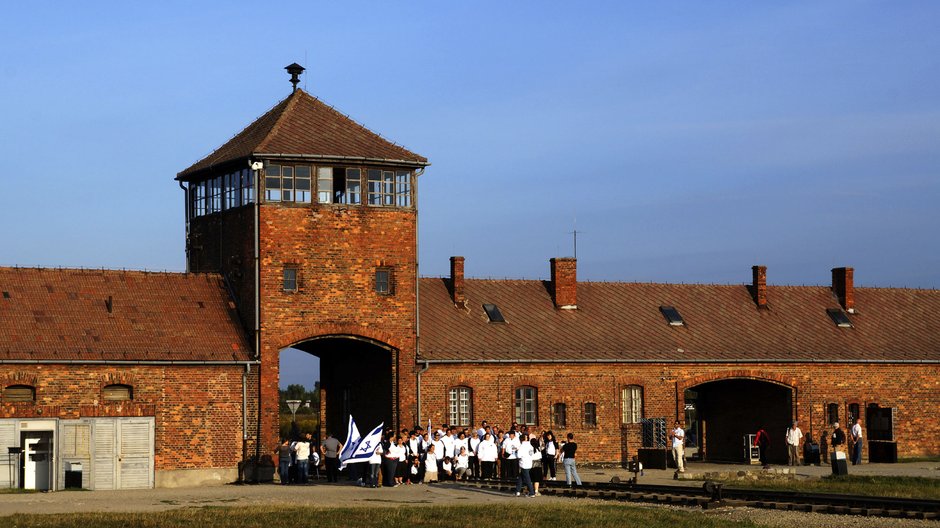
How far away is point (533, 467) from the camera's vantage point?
34.5 meters

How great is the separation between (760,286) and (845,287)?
3525 millimetres

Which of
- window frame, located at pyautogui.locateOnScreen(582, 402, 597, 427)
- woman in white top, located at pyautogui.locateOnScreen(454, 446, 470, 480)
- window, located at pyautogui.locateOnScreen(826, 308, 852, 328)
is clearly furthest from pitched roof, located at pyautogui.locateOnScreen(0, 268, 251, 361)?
window, located at pyautogui.locateOnScreen(826, 308, 852, 328)

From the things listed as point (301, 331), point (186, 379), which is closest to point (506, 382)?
point (301, 331)

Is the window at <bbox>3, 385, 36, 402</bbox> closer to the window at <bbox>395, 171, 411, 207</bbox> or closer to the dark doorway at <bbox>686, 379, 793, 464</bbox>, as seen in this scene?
the window at <bbox>395, 171, 411, 207</bbox>

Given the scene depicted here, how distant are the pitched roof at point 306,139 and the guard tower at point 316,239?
4cm

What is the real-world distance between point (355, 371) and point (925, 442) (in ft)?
66.8

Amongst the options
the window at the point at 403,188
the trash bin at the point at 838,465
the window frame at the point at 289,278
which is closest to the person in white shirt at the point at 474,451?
the window frame at the point at 289,278

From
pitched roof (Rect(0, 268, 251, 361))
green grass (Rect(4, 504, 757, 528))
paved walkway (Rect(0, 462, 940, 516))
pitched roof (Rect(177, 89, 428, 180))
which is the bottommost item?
green grass (Rect(4, 504, 757, 528))

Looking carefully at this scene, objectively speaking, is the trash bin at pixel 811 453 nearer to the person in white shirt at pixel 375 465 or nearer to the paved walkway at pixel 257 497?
the paved walkway at pixel 257 497

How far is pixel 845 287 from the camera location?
55812mm

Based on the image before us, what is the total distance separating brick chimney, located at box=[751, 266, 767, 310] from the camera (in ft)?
179

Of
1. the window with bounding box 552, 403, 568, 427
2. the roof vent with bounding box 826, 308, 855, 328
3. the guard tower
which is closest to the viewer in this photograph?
the guard tower

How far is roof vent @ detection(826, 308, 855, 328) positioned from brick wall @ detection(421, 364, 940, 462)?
8.34 ft

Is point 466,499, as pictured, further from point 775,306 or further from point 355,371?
point 775,306
